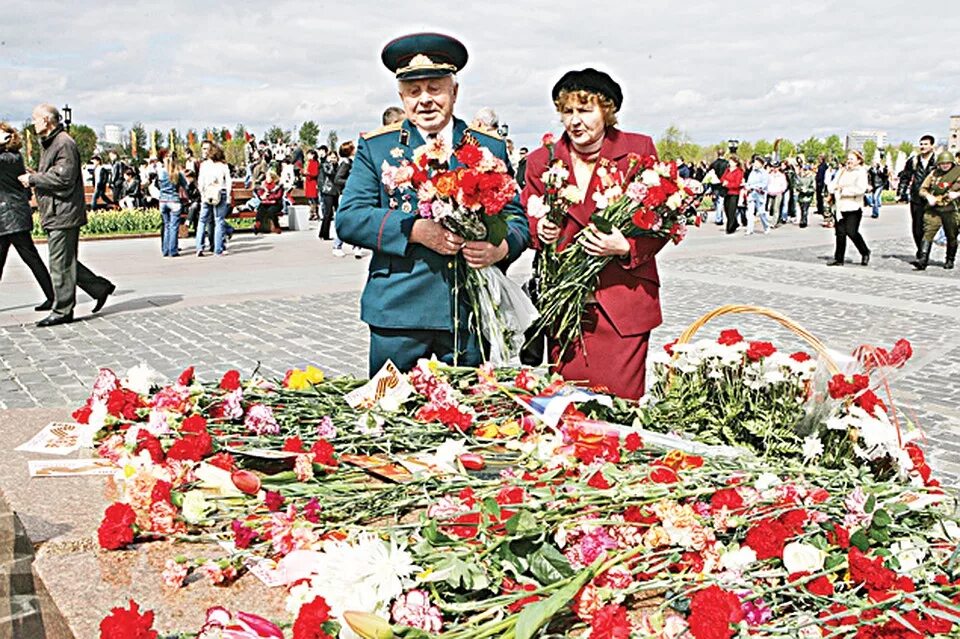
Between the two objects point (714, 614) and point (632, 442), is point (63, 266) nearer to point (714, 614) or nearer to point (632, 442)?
point (632, 442)

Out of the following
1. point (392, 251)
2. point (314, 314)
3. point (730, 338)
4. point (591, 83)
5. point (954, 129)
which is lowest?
point (314, 314)

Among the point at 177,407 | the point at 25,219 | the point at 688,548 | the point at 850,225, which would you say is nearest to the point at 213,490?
the point at 177,407

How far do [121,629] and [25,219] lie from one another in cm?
799

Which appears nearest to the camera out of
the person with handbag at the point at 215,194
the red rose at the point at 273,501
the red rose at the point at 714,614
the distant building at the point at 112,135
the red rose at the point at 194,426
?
the red rose at the point at 714,614

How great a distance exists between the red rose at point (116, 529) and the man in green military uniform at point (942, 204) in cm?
1310

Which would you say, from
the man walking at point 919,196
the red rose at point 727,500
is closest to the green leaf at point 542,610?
the red rose at point 727,500

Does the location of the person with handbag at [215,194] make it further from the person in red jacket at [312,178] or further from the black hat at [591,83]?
the black hat at [591,83]

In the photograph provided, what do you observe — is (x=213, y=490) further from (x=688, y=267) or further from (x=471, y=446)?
(x=688, y=267)

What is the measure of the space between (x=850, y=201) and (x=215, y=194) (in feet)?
31.8

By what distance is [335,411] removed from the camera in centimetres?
288

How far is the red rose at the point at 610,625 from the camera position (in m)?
1.55

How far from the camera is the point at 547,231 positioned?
352cm

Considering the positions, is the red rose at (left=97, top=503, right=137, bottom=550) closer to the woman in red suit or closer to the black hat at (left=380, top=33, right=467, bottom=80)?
the black hat at (left=380, top=33, right=467, bottom=80)

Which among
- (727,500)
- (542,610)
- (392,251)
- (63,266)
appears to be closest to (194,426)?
(392,251)
